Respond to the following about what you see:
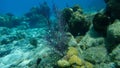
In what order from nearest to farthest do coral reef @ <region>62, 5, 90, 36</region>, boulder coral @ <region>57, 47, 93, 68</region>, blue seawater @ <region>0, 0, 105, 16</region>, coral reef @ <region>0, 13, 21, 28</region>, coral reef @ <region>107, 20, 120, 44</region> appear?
1. boulder coral @ <region>57, 47, 93, 68</region>
2. coral reef @ <region>107, 20, 120, 44</region>
3. coral reef @ <region>62, 5, 90, 36</region>
4. coral reef @ <region>0, 13, 21, 28</region>
5. blue seawater @ <region>0, 0, 105, 16</region>

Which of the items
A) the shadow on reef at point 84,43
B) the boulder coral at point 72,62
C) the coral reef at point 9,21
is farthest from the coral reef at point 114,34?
the coral reef at point 9,21

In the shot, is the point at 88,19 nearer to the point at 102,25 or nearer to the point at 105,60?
the point at 102,25

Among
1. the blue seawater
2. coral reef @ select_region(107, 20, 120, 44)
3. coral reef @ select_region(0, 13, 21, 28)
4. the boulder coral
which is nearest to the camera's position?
the boulder coral

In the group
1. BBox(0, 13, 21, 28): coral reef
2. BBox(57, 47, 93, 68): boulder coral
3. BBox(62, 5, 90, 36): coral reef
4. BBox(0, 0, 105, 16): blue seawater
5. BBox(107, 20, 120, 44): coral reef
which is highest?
BBox(0, 0, 105, 16): blue seawater

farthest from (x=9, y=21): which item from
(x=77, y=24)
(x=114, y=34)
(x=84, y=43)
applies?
(x=114, y=34)

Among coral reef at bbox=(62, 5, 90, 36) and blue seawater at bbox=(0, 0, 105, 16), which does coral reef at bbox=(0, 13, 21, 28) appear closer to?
blue seawater at bbox=(0, 0, 105, 16)

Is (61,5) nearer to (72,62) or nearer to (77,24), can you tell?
(77,24)

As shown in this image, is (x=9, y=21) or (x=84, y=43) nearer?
(x=84, y=43)

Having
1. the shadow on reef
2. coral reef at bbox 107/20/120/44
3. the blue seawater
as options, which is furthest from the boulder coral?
the blue seawater

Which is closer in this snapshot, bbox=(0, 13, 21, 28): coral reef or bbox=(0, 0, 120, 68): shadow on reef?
bbox=(0, 0, 120, 68): shadow on reef

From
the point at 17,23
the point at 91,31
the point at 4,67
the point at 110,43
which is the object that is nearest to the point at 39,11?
the point at 17,23

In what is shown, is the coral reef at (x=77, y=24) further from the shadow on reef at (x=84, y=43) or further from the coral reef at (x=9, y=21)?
the coral reef at (x=9, y=21)

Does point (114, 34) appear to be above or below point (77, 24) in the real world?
below

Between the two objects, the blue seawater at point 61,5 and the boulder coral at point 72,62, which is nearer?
the boulder coral at point 72,62
